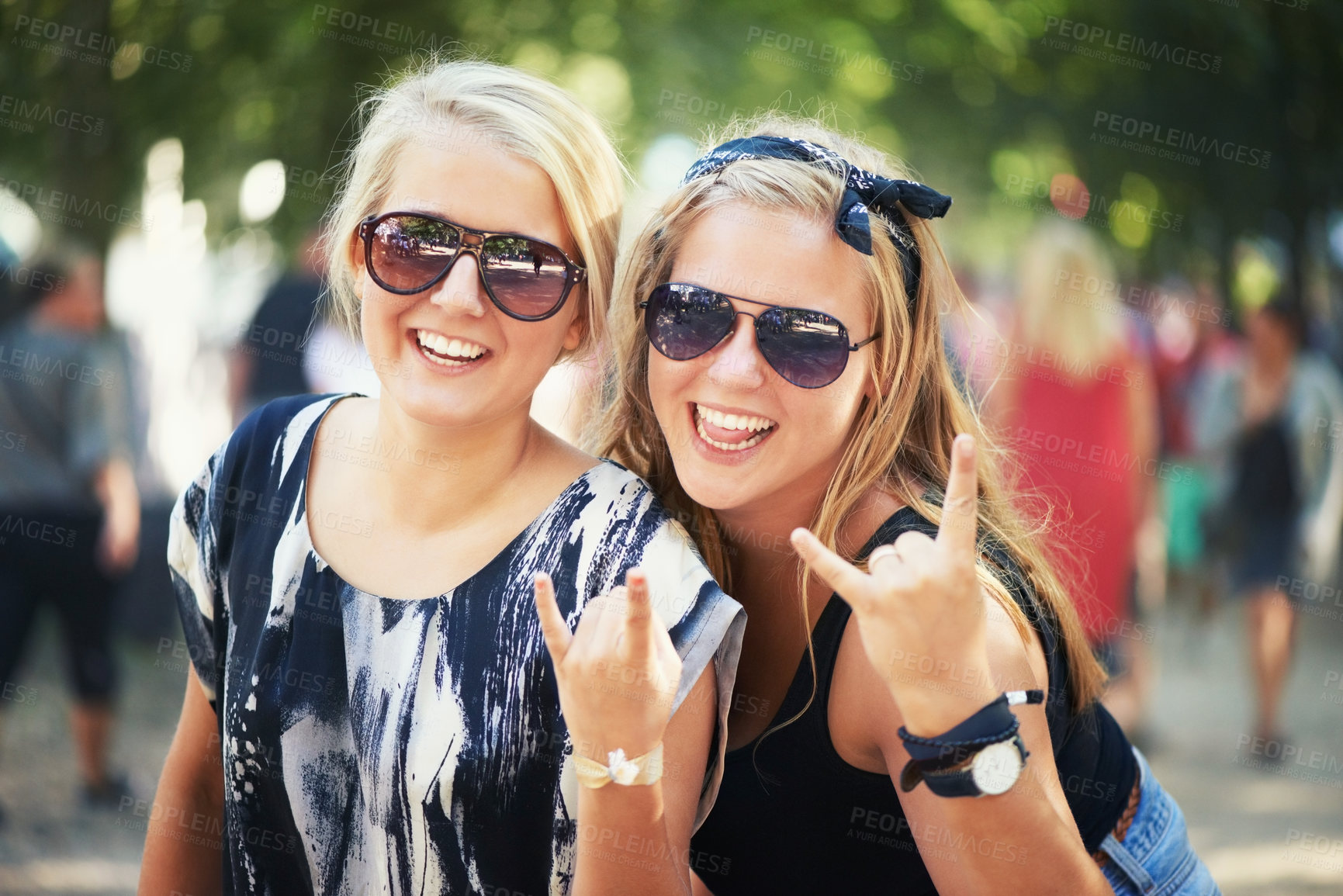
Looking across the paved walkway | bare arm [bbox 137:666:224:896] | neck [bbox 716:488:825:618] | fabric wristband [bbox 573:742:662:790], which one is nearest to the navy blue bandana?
neck [bbox 716:488:825:618]

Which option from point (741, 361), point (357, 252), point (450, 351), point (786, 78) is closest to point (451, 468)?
point (450, 351)

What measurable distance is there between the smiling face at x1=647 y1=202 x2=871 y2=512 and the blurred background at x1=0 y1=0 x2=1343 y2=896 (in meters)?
0.50

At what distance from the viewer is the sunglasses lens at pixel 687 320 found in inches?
82.3

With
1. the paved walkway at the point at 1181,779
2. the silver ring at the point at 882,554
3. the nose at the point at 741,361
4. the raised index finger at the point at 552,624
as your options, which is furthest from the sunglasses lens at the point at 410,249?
the paved walkway at the point at 1181,779

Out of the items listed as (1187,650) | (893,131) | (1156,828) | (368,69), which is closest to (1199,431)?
(1187,650)

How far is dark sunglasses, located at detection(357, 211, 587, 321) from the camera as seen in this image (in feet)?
6.38

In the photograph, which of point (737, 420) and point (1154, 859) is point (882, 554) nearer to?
point (737, 420)

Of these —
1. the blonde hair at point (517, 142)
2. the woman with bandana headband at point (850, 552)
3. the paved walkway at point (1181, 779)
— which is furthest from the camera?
the paved walkway at point (1181, 779)

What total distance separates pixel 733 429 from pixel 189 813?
140cm

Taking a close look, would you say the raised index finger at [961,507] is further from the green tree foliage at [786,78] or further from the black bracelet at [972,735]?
the green tree foliage at [786,78]

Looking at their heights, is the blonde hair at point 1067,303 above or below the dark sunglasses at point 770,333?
above

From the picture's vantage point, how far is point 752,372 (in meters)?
2.08

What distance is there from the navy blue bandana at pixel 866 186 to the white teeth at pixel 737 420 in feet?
1.27

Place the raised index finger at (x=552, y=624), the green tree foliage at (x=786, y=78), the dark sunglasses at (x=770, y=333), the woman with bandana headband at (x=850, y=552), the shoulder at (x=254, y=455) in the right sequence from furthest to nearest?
the green tree foliage at (x=786, y=78) < the shoulder at (x=254, y=455) < the dark sunglasses at (x=770, y=333) < the woman with bandana headband at (x=850, y=552) < the raised index finger at (x=552, y=624)
